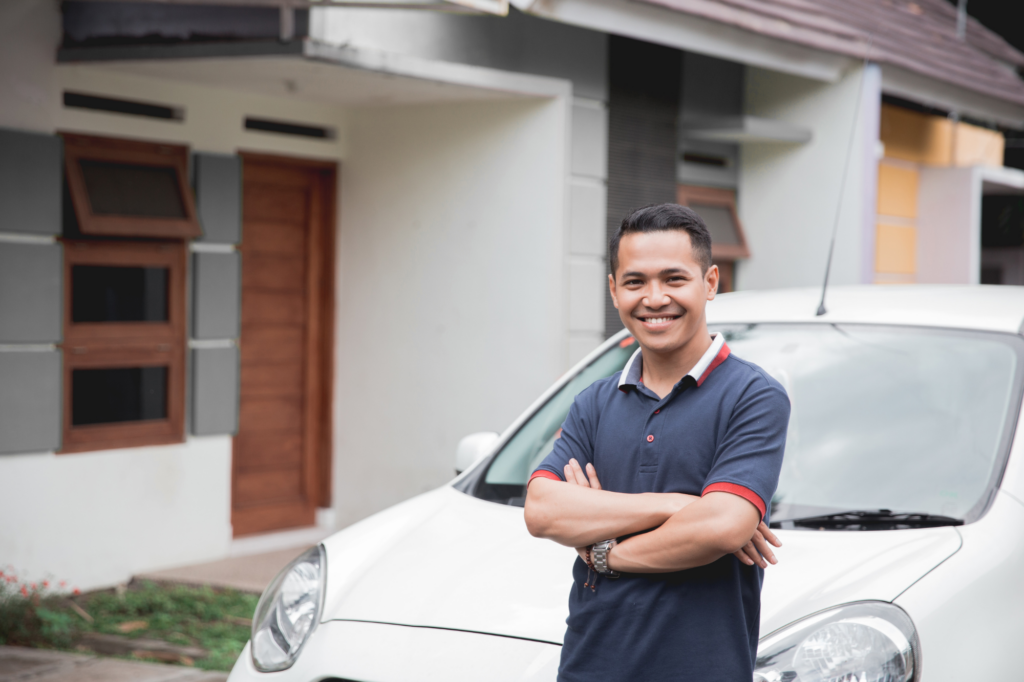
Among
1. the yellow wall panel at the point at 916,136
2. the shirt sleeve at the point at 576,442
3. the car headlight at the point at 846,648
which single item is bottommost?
the car headlight at the point at 846,648

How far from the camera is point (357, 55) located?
5.99 metres

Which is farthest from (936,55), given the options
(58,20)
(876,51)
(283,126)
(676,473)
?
(676,473)

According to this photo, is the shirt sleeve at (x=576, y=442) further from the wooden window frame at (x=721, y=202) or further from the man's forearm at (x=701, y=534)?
the wooden window frame at (x=721, y=202)

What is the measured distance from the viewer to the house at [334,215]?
20.5 feet

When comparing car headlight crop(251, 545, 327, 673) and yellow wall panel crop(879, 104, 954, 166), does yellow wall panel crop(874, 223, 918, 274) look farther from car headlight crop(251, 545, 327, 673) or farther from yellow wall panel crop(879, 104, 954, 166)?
car headlight crop(251, 545, 327, 673)

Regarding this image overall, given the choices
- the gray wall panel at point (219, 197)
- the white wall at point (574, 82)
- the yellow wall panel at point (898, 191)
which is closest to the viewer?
the white wall at point (574, 82)

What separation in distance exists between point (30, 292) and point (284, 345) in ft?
6.66

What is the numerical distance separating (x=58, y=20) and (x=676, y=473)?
547 cm

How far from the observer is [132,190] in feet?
22.1

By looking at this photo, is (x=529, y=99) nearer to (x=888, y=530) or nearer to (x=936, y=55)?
(x=936, y=55)

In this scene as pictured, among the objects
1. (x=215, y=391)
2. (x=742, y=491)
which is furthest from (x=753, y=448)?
(x=215, y=391)

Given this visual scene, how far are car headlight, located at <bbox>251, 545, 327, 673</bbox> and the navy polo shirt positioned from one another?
3.63ft

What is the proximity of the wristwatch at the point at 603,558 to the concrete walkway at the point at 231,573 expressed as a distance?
4578 mm

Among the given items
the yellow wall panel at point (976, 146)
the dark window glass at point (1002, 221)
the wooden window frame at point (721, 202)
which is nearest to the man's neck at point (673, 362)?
the wooden window frame at point (721, 202)
